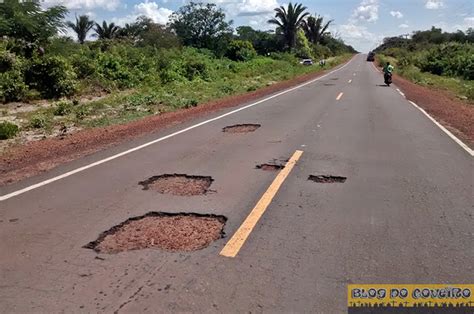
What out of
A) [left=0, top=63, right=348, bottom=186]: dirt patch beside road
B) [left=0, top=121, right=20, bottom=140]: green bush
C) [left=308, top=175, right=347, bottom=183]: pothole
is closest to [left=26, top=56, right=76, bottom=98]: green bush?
[left=0, top=63, right=348, bottom=186]: dirt patch beside road

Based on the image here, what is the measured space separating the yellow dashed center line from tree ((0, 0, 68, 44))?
53.9 feet

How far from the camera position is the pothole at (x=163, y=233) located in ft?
14.4

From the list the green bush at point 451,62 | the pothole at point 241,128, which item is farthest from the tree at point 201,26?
the pothole at point 241,128

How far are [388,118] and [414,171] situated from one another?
6.33 m

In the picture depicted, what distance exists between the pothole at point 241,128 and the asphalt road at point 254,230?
197 cm

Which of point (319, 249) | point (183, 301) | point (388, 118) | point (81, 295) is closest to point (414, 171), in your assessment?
point (319, 249)

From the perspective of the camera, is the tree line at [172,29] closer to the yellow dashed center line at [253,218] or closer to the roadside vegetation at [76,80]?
the roadside vegetation at [76,80]

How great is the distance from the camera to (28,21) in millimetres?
19312

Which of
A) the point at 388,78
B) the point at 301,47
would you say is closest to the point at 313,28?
the point at 301,47

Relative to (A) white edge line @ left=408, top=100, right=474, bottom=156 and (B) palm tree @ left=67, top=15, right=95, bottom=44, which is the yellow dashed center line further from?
(B) palm tree @ left=67, top=15, right=95, bottom=44

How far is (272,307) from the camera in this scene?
3287 mm

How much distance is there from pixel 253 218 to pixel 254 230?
1.20ft

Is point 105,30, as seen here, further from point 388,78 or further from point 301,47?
point 388,78

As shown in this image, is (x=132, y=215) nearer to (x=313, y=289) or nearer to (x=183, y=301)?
(x=183, y=301)
